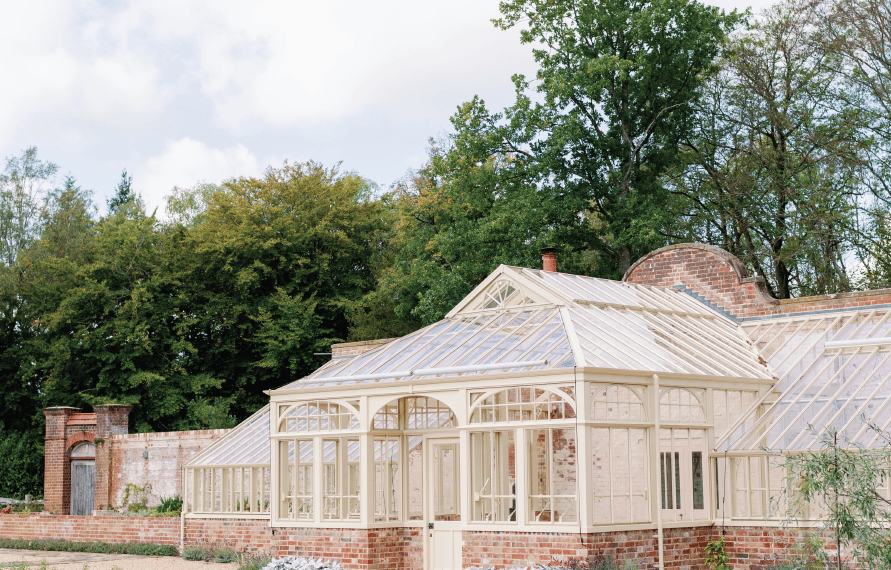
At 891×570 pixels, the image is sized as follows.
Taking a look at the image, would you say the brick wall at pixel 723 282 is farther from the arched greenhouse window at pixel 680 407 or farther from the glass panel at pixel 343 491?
the glass panel at pixel 343 491

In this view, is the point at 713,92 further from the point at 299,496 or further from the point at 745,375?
the point at 299,496

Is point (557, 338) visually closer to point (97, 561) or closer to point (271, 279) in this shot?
point (97, 561)

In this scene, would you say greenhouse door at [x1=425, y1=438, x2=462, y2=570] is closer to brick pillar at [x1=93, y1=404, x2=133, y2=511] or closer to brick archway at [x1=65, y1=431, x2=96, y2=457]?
brick pillar at [x1=93, y1=404, x2=133, y2=511]

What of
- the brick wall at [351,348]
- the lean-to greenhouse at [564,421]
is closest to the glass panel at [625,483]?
the lean-to greenhouse at [564,421]

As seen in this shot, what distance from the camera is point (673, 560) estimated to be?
13.8 meters

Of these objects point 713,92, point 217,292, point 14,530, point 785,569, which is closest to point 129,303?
point 217,292

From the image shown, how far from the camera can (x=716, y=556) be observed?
14328 millimetres

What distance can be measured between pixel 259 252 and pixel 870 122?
20828 millimetres

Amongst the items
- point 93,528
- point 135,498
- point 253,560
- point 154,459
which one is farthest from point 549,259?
point 135,498

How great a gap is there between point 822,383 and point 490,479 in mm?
5516

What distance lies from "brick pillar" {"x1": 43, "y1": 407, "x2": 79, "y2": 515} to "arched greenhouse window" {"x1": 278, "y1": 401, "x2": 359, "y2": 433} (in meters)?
11.7

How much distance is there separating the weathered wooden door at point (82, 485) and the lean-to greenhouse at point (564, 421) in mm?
9561

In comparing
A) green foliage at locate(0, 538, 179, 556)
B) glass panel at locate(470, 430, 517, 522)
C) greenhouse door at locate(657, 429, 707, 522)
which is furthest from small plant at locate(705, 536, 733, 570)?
green foliage at locate(0, 538, 179, 556)

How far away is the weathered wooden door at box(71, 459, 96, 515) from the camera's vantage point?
2519cm
